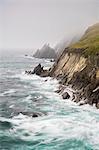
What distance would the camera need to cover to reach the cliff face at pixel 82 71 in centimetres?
6340

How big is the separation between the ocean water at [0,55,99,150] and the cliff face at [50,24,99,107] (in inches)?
162

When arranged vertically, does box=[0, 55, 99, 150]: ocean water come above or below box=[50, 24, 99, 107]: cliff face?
below

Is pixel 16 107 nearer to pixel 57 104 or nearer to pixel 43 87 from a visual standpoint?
pixel 57 104

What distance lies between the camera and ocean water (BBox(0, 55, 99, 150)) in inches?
1598

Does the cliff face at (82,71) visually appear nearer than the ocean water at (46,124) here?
No

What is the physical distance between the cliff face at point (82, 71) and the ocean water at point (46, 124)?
162 inches

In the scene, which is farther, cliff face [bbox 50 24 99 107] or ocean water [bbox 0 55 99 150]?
cliff face [bbox 50 24 99 107]

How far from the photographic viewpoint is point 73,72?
8338 cm

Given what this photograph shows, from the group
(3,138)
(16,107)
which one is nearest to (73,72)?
(16,107)

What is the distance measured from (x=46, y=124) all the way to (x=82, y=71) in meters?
30.8

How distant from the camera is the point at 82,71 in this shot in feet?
251

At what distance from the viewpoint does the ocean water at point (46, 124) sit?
4059 centimetres

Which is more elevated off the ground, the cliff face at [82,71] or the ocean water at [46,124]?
the cliff face at [82,71]

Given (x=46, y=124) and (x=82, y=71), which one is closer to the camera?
(x=46, y=124)
